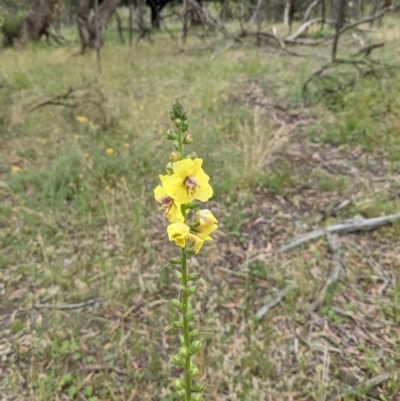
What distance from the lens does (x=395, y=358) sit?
2645 mm

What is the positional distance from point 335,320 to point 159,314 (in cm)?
131

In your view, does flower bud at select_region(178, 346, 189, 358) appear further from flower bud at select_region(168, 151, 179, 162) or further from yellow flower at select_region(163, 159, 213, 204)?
flower bud at select_region(168, 151, 179, 162)

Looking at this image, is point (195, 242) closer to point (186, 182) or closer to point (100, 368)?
point (186, 182)

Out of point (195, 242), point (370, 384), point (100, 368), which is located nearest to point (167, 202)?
point (195, 242)

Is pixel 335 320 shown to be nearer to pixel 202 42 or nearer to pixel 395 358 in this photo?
pixel 395 358

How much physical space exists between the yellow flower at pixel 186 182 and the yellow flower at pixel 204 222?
71mm

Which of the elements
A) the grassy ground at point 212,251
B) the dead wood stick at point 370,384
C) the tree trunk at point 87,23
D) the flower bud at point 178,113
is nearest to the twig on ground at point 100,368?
the grassy ground at point 212,251

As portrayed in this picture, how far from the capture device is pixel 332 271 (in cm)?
335

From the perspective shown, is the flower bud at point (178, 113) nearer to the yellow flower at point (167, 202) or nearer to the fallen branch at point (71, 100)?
the yellow flower at point (167, 202)

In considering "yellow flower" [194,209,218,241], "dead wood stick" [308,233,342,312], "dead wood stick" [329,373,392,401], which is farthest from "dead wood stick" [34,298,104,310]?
"yellow flower" [194,209,218,241]

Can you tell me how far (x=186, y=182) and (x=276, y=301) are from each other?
207cm

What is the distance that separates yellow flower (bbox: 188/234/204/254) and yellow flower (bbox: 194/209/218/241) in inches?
1.2

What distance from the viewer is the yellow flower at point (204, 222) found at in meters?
1.39

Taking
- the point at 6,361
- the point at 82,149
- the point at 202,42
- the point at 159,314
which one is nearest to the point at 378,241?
the point at 159,314
